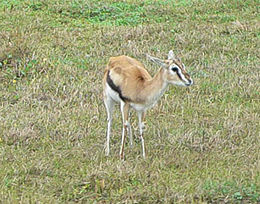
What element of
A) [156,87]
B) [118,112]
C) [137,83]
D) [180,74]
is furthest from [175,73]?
[118,112]

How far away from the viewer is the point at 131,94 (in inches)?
241

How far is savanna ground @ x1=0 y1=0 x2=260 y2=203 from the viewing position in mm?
5410

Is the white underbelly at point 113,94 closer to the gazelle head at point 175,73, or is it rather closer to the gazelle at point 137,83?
the gazelle at point 137,83

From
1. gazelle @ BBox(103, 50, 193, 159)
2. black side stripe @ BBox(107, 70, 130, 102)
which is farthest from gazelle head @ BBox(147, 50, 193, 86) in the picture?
black side stripe @ BBox(107, 70, 130, 102)

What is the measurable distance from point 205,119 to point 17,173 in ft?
8.66

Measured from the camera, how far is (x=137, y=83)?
6156mm

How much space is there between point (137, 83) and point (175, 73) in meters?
0.47

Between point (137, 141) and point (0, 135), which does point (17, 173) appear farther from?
point (137, 141)

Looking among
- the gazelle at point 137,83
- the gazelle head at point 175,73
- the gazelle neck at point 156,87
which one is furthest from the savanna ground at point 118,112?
the gazelle head at point 175,73

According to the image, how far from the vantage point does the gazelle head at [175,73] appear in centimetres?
583

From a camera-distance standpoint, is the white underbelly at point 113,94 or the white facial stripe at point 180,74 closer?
the white facial stripe at point 180,74

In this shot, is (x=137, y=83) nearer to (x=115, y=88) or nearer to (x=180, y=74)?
(x=115, y=88)

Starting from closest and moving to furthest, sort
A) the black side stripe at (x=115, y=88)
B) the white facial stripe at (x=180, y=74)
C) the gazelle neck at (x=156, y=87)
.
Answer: the white facial stripe at (x=180, y=74), the gazelle neck at (x=156, y=87), the black side stripe at (x=115, y=88)

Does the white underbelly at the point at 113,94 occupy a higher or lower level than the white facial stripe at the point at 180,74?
lower
